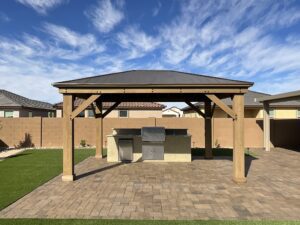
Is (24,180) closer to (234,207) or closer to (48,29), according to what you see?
(234,207)

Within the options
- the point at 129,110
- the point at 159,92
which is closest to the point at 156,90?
the point at 159,92

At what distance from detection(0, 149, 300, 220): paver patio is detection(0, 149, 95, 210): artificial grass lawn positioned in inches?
12.6

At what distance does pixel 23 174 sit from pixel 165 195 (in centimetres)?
507

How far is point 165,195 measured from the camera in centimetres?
629

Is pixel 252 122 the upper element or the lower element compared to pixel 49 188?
upper

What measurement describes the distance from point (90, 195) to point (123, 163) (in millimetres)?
4271

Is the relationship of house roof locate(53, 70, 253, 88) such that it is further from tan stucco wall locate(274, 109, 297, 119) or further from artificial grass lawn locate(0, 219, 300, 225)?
tan stucco wall locate(274, 109, 297, 119)

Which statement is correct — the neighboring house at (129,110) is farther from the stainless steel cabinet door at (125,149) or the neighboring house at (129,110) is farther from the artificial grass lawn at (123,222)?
the artificial grass lawn at (123,222)

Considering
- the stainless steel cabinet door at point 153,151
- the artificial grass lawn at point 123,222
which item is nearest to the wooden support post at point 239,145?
the artificial grass lawn at point 123,222

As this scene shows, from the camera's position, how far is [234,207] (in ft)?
18.0

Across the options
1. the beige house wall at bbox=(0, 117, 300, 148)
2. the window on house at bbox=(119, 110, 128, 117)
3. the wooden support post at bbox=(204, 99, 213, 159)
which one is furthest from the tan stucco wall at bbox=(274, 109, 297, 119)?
the wooden support post at bbox=(204, 99, 213, 159)

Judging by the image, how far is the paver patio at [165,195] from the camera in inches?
201

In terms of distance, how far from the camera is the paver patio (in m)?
5.10

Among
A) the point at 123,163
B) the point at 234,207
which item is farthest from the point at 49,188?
the point at 234,207
